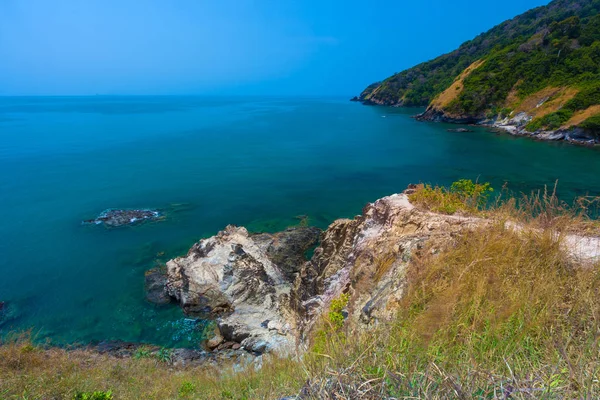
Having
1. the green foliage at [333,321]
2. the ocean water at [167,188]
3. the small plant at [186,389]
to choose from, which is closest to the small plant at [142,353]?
the ocean water at [167,188]

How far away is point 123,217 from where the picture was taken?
928 inches

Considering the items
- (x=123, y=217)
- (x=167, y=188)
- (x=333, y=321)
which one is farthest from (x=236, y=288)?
(x=167, y=188)

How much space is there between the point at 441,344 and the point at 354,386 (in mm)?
1520

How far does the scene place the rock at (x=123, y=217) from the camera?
→ 75.2ft

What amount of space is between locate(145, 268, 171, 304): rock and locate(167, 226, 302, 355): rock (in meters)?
0.45

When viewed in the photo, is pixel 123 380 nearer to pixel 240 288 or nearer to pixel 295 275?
pixel 240 288

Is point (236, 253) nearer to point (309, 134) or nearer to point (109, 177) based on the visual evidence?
point (109, 177)

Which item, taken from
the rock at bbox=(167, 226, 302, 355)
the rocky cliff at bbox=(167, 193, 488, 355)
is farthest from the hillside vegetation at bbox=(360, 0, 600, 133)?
the rock at bbox=(167, 226, 302, 355)

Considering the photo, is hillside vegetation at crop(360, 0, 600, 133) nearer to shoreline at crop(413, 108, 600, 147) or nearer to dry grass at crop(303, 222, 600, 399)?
shoreline at crop(413, 108, 600, 147)

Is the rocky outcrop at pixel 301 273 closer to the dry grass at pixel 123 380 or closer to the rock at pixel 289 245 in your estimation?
the rock at pixel 289 245

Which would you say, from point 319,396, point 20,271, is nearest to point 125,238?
point 20,271

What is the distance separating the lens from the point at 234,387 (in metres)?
5.82

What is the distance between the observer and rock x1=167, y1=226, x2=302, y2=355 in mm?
12570

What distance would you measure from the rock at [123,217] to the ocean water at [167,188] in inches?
32.4
